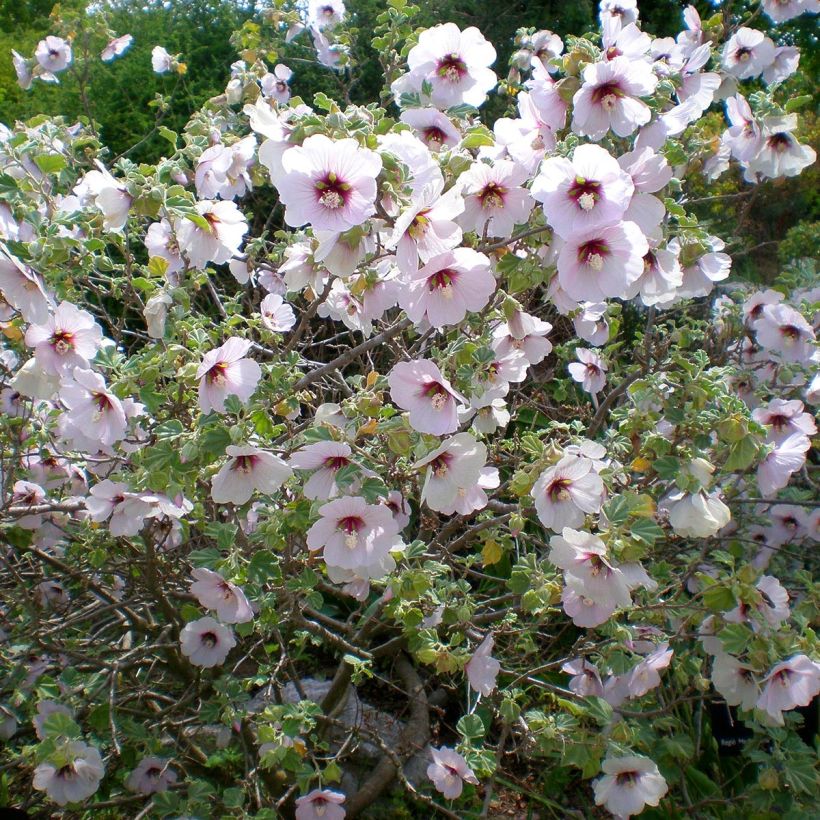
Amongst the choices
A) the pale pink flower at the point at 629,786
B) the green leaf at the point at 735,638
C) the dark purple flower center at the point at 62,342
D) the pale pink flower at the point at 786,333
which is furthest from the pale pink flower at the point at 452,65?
the pale pink flower at the point at 629,786

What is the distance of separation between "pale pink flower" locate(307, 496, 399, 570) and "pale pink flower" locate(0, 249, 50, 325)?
0.72 meters

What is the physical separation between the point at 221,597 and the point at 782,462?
1.53 m

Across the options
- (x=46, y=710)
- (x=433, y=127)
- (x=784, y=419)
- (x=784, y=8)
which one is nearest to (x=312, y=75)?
(x=784, y=8)

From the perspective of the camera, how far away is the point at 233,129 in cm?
309

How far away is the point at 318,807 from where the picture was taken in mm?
2258

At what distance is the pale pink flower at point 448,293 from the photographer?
1.47 meters

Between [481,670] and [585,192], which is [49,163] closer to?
[585,192]

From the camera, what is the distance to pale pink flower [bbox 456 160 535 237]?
1.55m

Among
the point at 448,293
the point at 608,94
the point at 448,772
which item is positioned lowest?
the point at 448,772

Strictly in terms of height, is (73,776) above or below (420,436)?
below

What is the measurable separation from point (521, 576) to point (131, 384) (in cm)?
99

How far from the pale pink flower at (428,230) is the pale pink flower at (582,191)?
157 millimetres

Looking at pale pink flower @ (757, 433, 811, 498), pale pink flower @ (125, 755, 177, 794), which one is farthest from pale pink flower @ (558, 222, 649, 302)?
pale pink flower @ (125, 755, 177, 794)

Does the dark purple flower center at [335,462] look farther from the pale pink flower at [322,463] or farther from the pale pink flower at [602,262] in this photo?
the pale pink flower at [602,262]
